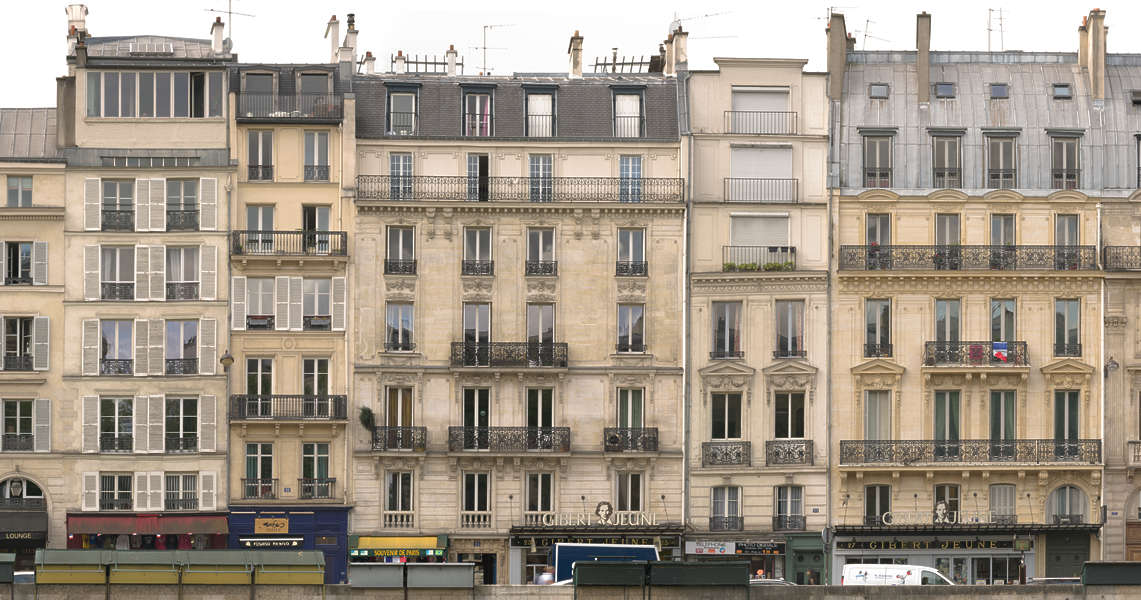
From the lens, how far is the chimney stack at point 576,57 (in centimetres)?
8150

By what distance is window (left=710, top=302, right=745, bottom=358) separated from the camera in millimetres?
79312

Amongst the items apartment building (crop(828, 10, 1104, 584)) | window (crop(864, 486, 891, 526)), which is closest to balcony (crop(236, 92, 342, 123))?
apartment building (crop(828, 10, 1104, 584))

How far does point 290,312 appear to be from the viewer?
78.4m

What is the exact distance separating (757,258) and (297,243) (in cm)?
1553

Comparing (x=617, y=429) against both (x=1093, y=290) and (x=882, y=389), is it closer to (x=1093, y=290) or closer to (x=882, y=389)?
(x=882, y=389)

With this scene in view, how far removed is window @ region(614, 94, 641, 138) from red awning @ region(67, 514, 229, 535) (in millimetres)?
18951

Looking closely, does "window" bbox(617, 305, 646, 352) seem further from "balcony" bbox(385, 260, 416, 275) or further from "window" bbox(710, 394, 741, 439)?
"balcony" bbox(385, 260, 416, 275)

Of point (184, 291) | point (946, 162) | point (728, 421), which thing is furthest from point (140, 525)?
point (946, 162)

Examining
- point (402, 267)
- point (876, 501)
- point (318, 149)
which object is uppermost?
point (318, 149)

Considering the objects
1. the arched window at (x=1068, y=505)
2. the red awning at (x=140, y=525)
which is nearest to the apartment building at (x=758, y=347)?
the arched window at (x=1068, y=505)

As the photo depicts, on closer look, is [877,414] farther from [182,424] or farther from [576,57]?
[182,424]

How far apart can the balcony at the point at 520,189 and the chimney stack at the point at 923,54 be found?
9391mm

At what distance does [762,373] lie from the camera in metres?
79.2

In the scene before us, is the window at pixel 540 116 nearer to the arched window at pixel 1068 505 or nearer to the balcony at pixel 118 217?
the balcony at pixel 118 217
